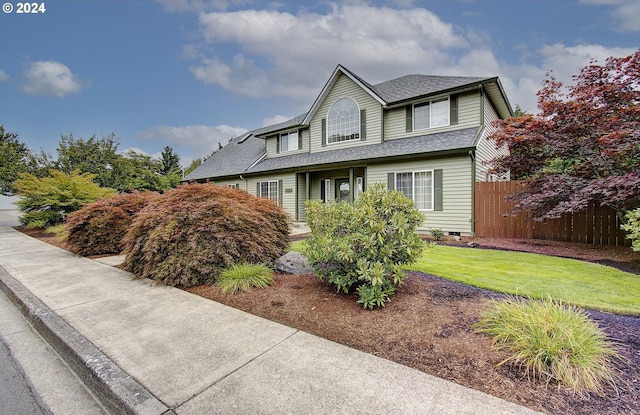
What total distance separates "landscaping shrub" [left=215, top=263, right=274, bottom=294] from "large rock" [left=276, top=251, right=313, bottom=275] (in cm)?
52

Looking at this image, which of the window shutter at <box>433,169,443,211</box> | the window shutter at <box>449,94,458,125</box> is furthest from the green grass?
the window shutter at <box>449,94,458,125</box>

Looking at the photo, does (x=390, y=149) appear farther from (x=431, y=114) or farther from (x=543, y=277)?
(x=543, y=277)

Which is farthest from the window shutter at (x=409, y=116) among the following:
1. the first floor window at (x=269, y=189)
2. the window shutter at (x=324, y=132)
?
the first floor window at (x=269, y=189)

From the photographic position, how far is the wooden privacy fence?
8250 mm

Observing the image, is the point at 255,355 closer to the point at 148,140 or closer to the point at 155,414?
the point at 155,414

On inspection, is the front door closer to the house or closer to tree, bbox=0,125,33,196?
the house

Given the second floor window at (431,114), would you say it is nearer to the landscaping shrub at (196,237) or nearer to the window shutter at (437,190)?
the window shutter at (437,190)

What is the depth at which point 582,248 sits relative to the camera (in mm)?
7824

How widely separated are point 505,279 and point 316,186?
12.2 meters

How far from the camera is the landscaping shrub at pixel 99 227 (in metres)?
7.68

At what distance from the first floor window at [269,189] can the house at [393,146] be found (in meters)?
0.06

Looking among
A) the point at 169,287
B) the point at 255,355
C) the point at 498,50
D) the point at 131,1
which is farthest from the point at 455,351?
the point at 498,50

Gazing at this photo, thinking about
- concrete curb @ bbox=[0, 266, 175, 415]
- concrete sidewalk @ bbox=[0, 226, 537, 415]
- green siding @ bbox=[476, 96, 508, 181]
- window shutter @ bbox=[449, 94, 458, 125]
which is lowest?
concrete curb @ bbox=[0, 266, 175, 415]

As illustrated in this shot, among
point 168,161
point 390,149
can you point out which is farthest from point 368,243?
point 168,161
